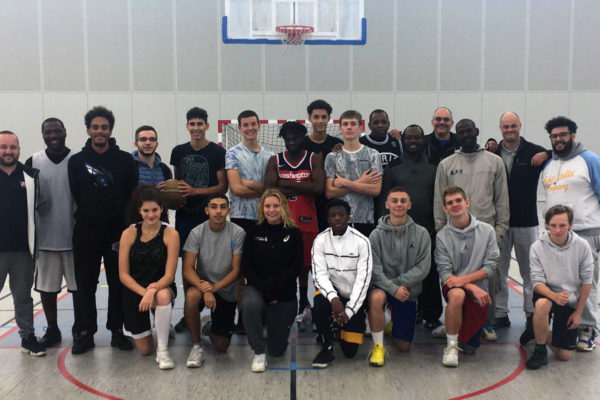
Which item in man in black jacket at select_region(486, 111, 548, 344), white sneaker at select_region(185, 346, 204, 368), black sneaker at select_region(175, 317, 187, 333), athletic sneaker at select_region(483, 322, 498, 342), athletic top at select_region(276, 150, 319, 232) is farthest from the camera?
black sneaker at select_region(175, 317, 187, 333)

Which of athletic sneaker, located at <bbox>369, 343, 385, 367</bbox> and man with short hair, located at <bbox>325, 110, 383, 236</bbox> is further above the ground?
man with short hair, located at <bbox>325, 110, 383, 236</bbox>

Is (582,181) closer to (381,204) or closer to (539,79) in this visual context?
(381,204)

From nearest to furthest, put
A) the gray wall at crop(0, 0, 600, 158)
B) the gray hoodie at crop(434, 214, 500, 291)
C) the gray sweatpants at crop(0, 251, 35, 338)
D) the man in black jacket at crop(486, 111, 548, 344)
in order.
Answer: the gray sweatpants at crop(0, 251, 35, 338)
the gray hoodie at crop(434, 214, 500, 291)
the man in black jacket at crop(486, 111, 548, 344)
the gray wall at crop(0, 0, 600, 158)

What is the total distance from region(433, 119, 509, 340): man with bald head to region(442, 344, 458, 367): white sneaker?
29.1 inches

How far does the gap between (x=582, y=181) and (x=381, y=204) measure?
178cm

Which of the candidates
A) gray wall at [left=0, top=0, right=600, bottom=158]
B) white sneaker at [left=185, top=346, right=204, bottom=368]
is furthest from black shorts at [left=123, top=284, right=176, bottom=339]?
gray wall at [left=0, top=0, right=600, bottom=158]

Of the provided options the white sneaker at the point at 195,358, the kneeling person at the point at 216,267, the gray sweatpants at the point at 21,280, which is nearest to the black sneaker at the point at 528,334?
the kneeling person at the point at 216,267

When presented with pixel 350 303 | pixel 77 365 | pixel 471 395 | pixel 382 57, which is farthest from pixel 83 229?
pixel 382 57

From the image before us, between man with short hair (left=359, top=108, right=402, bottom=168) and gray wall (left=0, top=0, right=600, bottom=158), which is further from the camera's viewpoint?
gray wall (left=0, top=0, right=600, bottom=158)

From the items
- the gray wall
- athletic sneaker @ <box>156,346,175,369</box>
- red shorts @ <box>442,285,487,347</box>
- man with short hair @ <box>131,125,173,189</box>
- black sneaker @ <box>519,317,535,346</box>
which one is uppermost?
the gray wall

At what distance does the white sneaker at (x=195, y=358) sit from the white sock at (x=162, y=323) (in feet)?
0.79

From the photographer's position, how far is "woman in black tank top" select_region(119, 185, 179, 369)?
14.9ft

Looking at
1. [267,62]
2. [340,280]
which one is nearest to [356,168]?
[340,280]

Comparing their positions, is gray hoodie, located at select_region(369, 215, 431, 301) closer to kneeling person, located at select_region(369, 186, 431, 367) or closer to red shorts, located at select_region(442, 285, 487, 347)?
kneeling person, located at select_region(369, 186, 431, 367)
